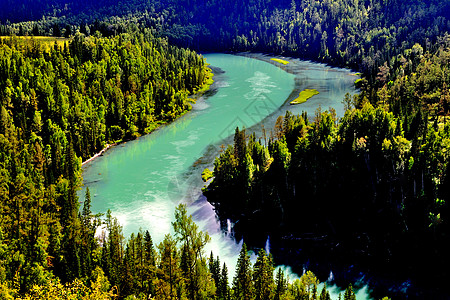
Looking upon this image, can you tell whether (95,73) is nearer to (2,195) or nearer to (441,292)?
(2,195)

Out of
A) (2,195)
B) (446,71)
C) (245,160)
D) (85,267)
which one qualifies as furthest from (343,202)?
(446,71)

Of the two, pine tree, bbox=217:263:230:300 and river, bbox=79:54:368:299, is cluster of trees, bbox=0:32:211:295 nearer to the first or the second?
river, bbox=79:54:368:299

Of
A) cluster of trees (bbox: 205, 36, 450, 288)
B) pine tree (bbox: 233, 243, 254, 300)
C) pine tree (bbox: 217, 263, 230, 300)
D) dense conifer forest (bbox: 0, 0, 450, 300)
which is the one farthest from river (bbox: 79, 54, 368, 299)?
pine tree (bbox: 233, 243, 254, 300)

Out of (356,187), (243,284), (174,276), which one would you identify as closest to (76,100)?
(356,187)

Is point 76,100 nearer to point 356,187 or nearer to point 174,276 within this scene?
point 356,187

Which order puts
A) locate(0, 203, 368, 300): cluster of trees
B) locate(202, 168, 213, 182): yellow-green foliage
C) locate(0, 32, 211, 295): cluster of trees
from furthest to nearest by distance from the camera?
locate(202, 168, 213, 182): yellow-green foliage, locate(0, 32, 211, 295): cluster of trees, locate(0, 203, 368, 300): cluster of trees

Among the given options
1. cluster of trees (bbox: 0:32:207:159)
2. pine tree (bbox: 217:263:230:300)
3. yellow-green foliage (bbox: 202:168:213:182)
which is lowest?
pine tree (bbox: 217:263:230:300)

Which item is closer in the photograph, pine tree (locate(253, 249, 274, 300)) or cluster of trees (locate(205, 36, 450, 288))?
pine tree (locate(253, 249, 274, 300))

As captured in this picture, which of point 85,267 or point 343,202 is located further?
point 343,202
